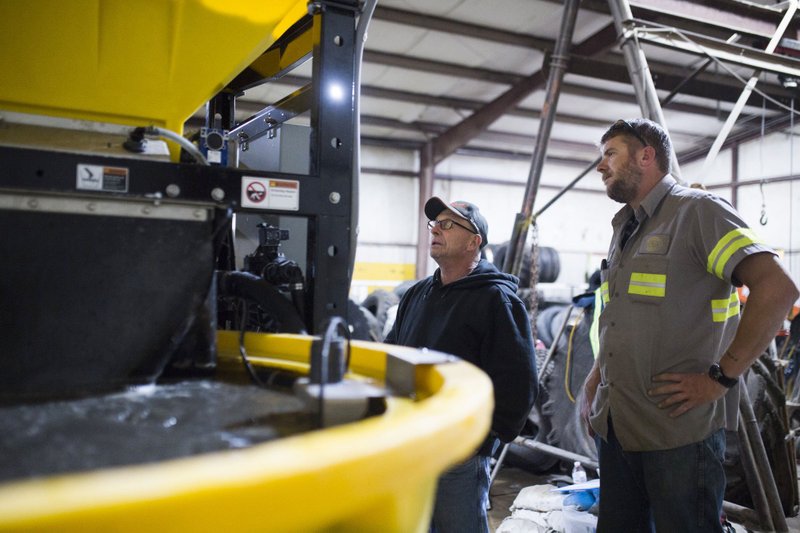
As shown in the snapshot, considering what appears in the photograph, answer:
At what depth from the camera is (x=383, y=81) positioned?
9.65 meters

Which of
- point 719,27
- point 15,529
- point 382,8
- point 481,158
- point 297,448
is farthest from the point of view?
point 481,158

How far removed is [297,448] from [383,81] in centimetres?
974

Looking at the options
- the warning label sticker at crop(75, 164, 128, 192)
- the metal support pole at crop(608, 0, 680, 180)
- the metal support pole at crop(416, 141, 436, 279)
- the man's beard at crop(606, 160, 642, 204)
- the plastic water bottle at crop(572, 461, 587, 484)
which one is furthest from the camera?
the metal support pole at crop(416, 141, 436, 279)

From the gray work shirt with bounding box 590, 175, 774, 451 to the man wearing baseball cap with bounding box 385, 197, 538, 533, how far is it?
0.34m

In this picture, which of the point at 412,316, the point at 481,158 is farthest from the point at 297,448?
the point at 481,158

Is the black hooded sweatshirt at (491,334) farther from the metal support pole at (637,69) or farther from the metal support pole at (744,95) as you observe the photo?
the metal support pole at (744,95)

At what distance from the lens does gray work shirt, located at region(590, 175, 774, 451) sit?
6.50 ft

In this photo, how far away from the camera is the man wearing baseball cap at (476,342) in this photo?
2291 mm

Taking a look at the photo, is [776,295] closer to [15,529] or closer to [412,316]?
[412,316]

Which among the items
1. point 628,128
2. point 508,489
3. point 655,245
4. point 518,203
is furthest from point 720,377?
point 518,203

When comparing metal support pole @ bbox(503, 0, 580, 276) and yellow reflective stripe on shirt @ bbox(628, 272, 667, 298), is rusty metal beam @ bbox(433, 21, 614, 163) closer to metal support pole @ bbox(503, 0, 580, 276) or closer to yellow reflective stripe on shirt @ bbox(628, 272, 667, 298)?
metal support pole @ bbox(503, 0, 580, 276)

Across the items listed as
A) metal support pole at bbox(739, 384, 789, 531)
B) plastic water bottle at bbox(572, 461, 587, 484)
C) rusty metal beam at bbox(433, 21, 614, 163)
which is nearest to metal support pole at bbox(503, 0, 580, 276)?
plastic water bottle at bbox(572, 461, 587, 484)

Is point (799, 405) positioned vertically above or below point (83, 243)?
below

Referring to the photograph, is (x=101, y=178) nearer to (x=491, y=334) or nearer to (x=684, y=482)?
(x=491, y=334)
